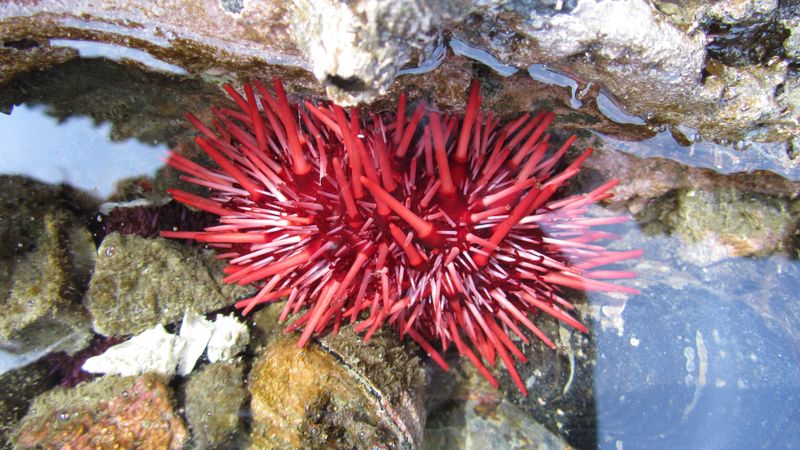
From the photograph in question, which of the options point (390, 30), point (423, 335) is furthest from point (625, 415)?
point (390, 30)

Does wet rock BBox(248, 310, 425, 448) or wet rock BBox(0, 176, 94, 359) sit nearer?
wet rock BBox(248, 310, 425, 448)

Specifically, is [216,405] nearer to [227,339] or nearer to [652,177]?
[227,339]

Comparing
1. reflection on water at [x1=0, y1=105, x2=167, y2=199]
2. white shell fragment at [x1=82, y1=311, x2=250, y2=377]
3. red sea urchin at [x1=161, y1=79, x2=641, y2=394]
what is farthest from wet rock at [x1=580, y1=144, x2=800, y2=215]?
reflection on water at [x1=0, y1=105, x2=167, y2=199]

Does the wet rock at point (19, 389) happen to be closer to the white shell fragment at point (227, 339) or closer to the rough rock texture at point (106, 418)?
the rough rock texture at point (106, 418)

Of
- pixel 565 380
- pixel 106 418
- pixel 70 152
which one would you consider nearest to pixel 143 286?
pixel 106 418

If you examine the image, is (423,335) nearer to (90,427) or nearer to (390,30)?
(90,427)

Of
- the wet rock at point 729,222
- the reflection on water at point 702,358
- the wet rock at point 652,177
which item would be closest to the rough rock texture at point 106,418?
the reflection on water at point 702,358

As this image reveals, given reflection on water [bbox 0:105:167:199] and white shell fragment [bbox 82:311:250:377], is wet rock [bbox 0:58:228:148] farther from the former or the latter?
white shell fragment [bbox 82:311:250:377]
